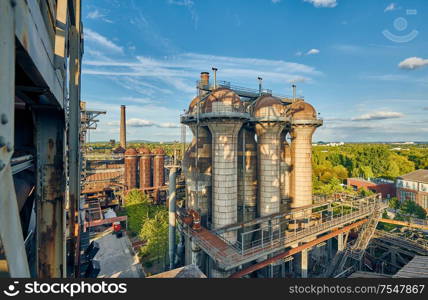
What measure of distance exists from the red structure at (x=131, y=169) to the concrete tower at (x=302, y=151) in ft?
A: 94.5

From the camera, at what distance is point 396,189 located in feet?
137

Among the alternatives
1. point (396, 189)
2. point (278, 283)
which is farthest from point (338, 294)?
point (396, 189)

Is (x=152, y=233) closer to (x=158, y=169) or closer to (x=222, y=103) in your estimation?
(x=222, y=103)

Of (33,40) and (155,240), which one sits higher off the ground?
(33,40)

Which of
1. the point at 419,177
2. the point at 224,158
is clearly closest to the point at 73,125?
the point at 224,158

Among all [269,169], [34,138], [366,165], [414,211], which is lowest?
[414,211]

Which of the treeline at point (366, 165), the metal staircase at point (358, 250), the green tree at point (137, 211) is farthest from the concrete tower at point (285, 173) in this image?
the treeline at point (366, 165)

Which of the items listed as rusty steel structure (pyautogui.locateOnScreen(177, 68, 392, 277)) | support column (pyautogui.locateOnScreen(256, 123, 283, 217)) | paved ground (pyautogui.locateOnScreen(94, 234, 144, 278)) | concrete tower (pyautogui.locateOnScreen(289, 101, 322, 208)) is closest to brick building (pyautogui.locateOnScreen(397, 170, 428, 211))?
rusty steel structure (pyautogui.locateOnScreen(177, 68, 392, 277))

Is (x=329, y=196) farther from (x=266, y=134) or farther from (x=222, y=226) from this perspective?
(x=222, y=226)

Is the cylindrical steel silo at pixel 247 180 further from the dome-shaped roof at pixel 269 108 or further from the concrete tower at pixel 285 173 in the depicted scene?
the concrete tower at pixel 285 173

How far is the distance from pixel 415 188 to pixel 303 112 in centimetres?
3232

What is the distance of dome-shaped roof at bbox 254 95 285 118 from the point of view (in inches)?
820

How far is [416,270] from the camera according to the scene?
11086mm

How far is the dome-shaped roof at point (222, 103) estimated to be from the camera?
18.5 metres
